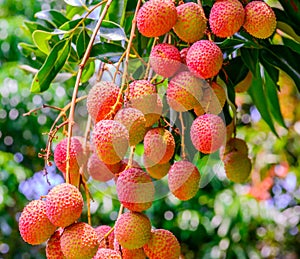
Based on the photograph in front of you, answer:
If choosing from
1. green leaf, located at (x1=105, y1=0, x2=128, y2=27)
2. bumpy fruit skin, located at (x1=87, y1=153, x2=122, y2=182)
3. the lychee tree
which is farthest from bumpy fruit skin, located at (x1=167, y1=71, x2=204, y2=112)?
green leaf, located at (x1=105, y1=0, x2=128, y2=27)

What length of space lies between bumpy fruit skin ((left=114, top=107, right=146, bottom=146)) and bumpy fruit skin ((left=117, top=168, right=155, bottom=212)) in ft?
0.10

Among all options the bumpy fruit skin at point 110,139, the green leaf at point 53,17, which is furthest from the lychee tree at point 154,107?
the green leaf at point 53,17

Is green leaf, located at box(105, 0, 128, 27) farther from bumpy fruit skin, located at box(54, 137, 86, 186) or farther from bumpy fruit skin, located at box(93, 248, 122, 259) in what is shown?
bumpy fruit skin, located at box(93, 248, 122, 259)

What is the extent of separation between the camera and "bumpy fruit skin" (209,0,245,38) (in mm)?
572

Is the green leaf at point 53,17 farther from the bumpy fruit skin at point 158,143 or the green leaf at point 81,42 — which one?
the bumpy fruit skin at point 158,143

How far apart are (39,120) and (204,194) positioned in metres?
0.82

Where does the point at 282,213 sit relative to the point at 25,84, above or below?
below

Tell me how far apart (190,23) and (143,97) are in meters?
0.10

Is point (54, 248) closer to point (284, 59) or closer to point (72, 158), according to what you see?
point (72, 158)

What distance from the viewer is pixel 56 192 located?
0.52 metres

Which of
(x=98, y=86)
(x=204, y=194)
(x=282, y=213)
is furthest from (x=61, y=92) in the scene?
(x=98, y=86)

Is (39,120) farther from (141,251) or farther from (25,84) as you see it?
(141,251)

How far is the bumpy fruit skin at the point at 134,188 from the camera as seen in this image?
0.53 metres

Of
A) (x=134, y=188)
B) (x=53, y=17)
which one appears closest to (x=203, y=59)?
(x=134, y=188)
